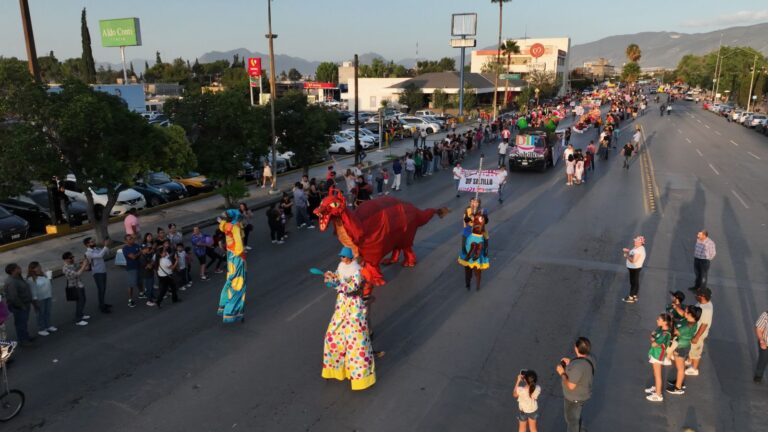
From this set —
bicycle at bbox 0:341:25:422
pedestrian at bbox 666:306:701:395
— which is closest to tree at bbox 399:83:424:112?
pedestrian at bbox 666:306:701:395

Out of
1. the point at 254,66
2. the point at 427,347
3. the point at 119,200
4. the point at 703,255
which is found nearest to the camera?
the point at 427,347

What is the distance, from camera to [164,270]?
10359mm

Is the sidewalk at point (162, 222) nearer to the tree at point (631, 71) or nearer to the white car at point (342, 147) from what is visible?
the white car at point (342, 147)

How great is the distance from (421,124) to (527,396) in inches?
1627

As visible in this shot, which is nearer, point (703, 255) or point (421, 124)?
point (703, 255)

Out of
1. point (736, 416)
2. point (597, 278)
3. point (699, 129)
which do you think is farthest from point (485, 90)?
point (736, 416)

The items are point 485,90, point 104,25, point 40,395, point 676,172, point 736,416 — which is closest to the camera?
point 736,416

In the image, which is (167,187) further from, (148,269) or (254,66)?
(254,66)

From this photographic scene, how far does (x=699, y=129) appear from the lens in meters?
46.9

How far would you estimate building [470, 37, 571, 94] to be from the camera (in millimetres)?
102750

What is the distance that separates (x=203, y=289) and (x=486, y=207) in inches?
436

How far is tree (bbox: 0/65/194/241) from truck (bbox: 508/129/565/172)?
17590mm

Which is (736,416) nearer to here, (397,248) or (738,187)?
(397,248)

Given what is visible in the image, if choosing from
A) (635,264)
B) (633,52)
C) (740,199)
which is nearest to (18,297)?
(635,264)
